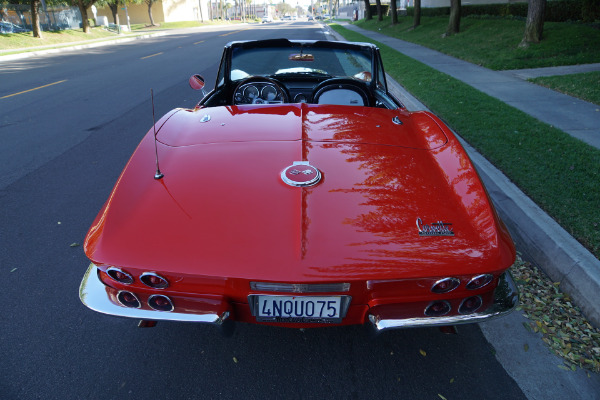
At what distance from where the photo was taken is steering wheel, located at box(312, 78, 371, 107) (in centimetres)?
312

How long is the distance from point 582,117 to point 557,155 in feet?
7.12

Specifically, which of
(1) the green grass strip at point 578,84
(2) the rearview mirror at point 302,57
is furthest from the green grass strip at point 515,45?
(2) the rearview mirror at point 302,57

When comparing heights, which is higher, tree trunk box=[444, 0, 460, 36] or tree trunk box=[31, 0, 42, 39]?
tree trunk box=[31, 0, 42, 39]

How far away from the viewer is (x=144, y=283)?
1679mm

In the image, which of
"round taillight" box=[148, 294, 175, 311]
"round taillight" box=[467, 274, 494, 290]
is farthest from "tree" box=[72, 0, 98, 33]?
"round taillight" box=[467, 274, 494, 290]

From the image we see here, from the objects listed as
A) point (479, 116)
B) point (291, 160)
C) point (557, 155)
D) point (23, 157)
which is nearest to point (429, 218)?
point (291, 160)

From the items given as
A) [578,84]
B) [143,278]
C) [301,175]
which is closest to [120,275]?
[143,278]

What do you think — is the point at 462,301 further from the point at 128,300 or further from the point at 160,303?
the point at 128,300

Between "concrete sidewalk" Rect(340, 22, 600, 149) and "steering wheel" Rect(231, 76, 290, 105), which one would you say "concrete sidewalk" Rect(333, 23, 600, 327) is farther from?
"steering wheel" Rect(231, 76, 290, 105)

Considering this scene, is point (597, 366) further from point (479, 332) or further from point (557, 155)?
point (557, 155)

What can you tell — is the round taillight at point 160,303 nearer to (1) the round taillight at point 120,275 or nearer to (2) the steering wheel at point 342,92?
(1) the round taillight at point 120,275

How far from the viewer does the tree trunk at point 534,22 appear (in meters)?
10.9

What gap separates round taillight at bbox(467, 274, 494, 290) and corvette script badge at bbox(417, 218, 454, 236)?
0.21m

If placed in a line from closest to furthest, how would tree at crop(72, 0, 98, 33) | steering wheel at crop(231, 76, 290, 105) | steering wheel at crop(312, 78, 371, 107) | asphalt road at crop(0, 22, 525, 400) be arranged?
asphalt road at crop(0, 22, 525, 400), steering wheel at crop(312, 78, 371, 107), steering wheel at crop(231, 76, 290, 105), tree at crop(72, 0, 98, 33)
